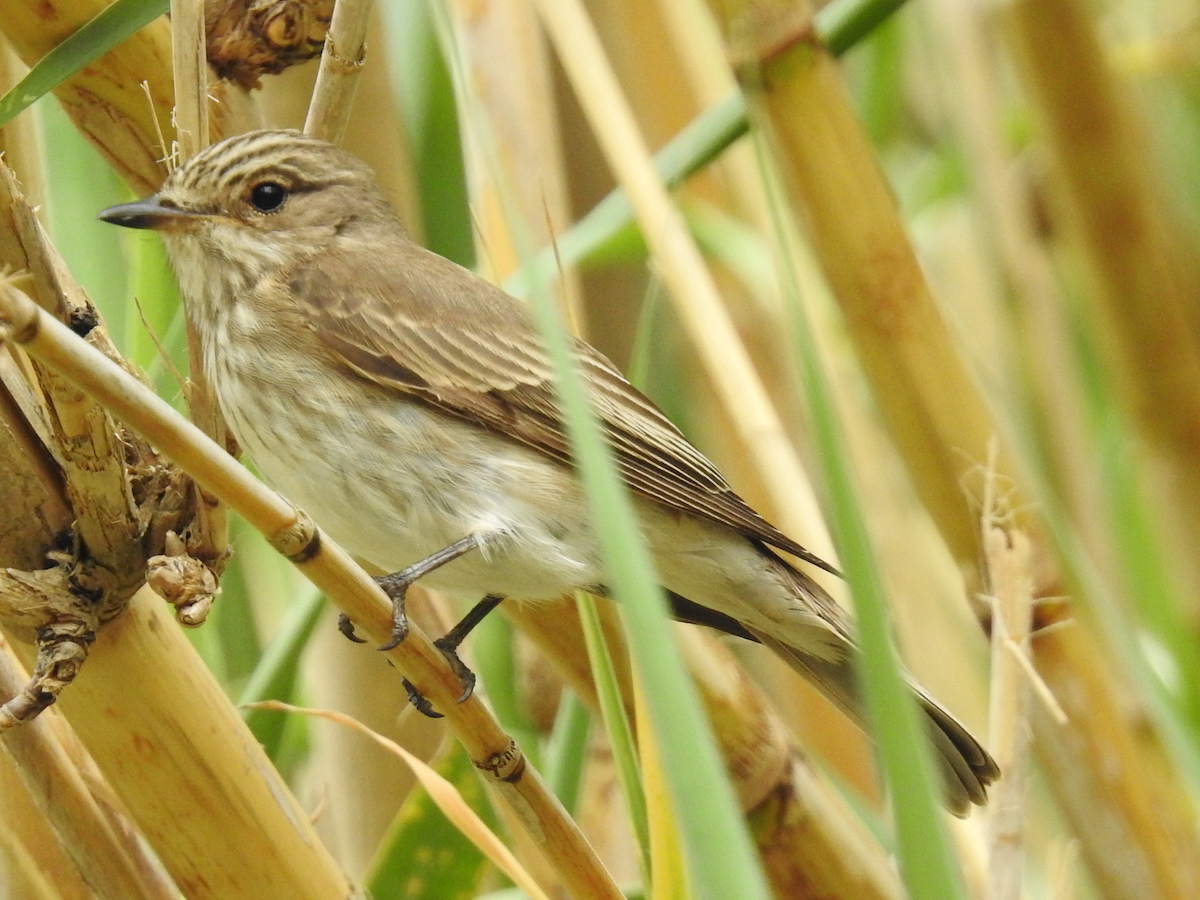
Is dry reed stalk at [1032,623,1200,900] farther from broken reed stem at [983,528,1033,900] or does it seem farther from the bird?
the bird

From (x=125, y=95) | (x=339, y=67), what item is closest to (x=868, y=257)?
(x=339, y=67)

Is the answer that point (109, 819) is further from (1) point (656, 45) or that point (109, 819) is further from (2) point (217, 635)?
(1) point (656, 45)

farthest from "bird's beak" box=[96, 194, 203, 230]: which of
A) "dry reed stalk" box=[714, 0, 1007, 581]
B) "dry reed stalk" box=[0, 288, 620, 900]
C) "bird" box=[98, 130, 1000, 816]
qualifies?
"dry reed stalk" box=[714, 0, 1007, 581]

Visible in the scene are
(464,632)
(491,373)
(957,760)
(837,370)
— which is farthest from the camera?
(837,370)

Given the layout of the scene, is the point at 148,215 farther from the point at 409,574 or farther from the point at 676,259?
the point at 676,259

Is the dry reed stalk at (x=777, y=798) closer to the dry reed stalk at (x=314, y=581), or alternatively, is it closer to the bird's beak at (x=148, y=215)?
the dry reed stalk at (x=314, y=581)

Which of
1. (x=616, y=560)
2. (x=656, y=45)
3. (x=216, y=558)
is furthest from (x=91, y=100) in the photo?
(x=656, y=45)

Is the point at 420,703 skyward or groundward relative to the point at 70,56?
groundward
